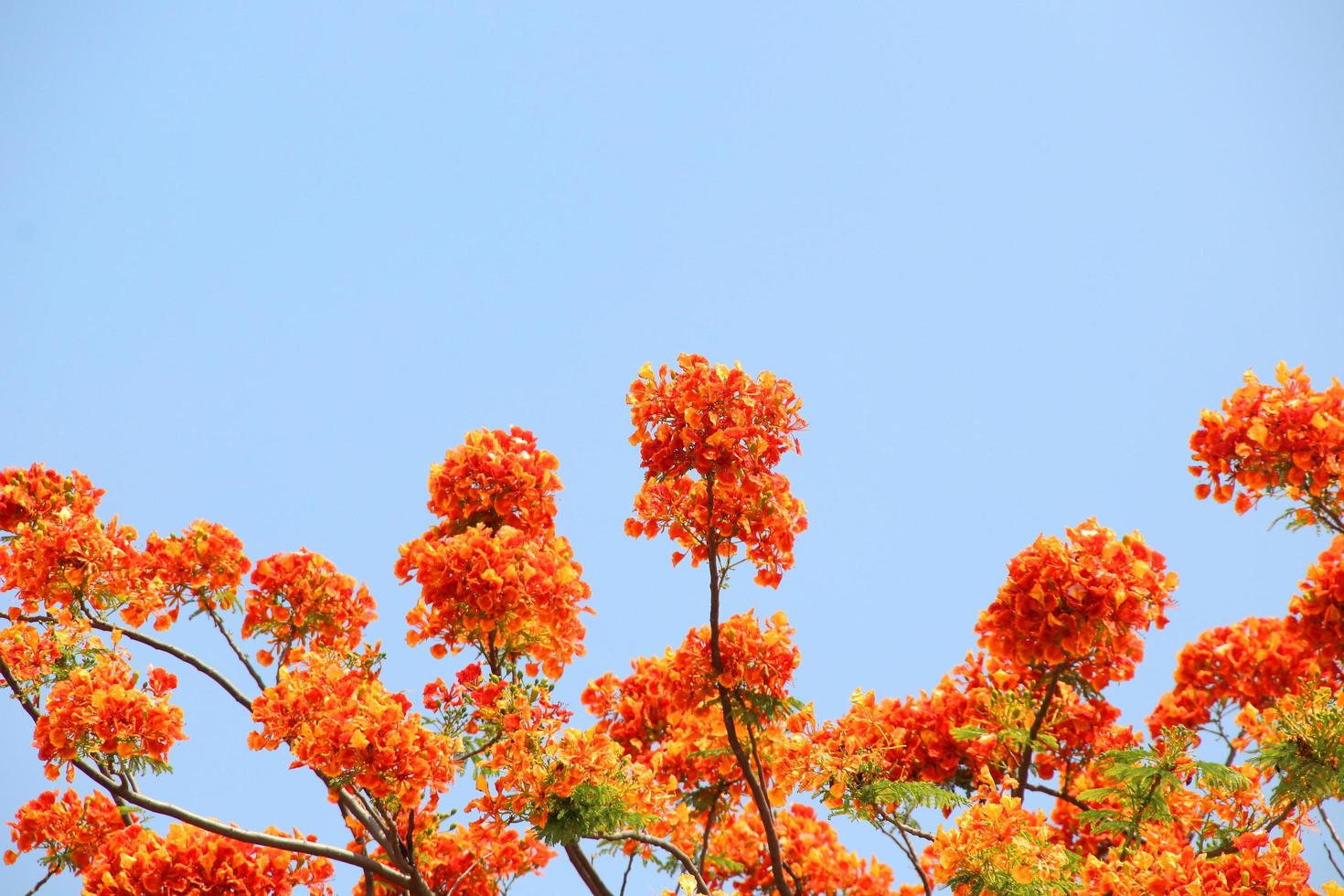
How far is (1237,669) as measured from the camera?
30.3 feet

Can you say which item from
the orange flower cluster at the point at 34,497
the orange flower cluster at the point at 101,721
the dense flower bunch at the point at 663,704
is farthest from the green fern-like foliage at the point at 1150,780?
the orange flower cluster at the point at 34,497

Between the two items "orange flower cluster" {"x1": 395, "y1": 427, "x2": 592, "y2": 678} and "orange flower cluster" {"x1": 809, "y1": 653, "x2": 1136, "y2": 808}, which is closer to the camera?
"orange flower cluster" {"x1": 395, "y1": 427, "x2": 592, "y2": 678}

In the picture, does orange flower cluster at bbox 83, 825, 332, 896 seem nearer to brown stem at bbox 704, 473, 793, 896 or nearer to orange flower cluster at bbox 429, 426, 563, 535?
orange flower cluster at bbox 429, 426, 563, 535

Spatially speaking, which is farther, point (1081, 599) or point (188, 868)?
point (1081, 599)

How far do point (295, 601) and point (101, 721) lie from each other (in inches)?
88.2

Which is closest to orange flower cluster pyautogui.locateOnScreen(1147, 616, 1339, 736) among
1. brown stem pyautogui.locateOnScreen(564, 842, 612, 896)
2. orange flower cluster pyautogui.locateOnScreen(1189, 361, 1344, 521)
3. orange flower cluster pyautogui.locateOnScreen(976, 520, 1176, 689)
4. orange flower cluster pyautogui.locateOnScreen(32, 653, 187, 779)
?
orange flower cluster pyautogui.locateOnScreen(1189, 361, 1344, 521)

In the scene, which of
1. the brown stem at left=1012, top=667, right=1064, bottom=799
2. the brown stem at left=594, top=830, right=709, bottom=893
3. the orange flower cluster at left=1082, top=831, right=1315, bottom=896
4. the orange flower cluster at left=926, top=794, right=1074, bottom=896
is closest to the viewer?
the orange flower cluster at left=1082, top=831, right=1315, bottom=896

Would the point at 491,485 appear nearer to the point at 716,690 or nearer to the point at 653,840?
the point at 716,690

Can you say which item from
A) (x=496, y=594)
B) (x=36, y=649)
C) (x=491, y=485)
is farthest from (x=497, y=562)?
(x=36, y=649)

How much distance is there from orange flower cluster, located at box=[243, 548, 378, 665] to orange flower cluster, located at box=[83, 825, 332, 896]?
1.86m

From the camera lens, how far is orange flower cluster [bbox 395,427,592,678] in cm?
658

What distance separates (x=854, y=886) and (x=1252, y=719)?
10.8 ft

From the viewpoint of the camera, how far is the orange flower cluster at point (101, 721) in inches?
248

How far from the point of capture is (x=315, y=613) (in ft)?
28.0
